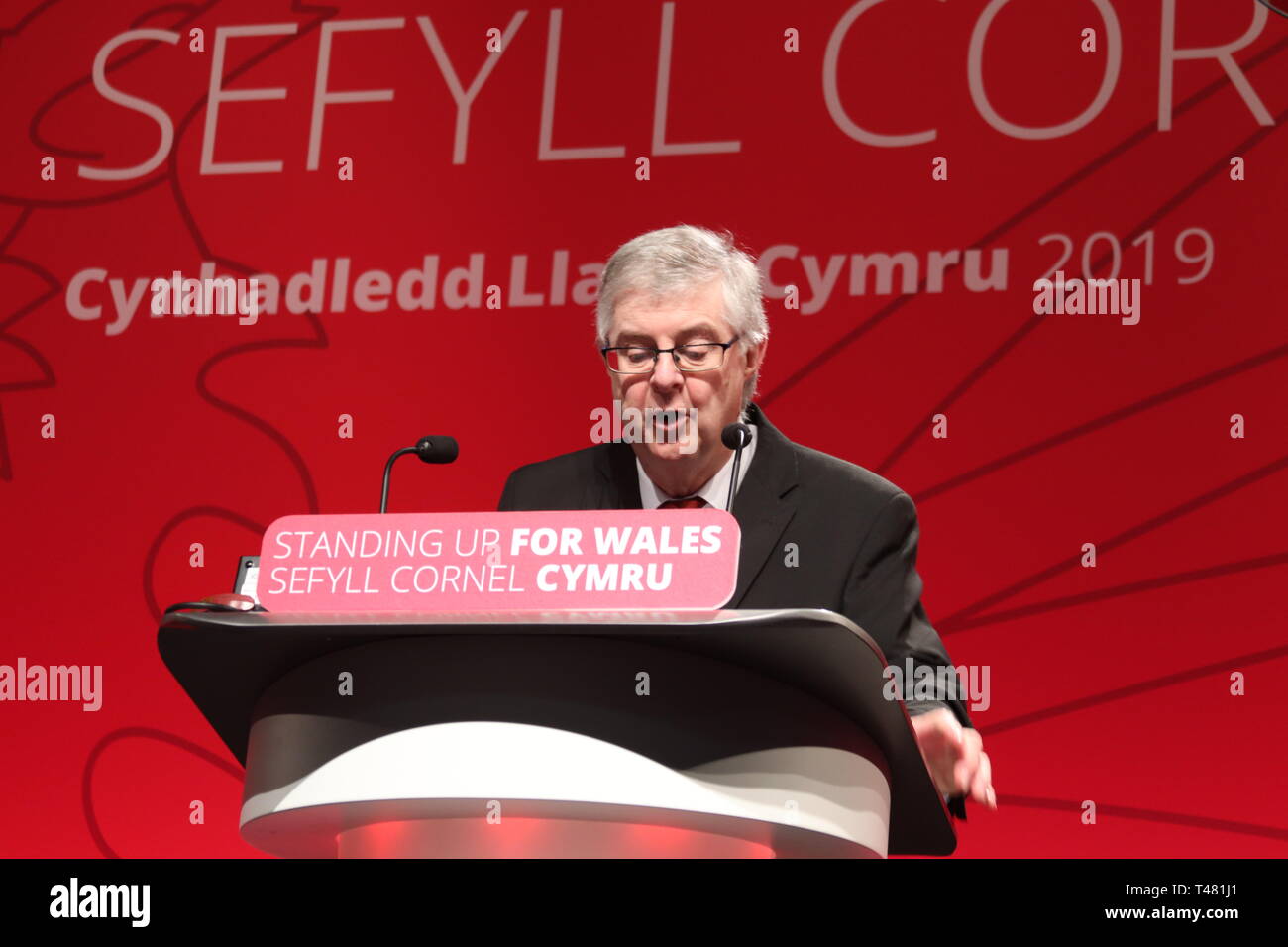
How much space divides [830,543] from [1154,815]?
1.25 m

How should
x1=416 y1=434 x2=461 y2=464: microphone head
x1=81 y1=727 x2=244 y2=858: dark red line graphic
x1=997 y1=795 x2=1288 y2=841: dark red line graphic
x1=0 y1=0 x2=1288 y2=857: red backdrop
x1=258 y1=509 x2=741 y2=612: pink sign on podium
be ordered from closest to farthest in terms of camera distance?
x1=258 y1=509 x2=741 y2=612: pink sign on podium
x1=416 y1=434 x2=461 y2=464: microphone head
x1=997 y1=795 x2=1288 y2=841: dark red line graphic
x1=0 y1=0 x2=1288 y2=857: red backdrop
x1=81 y1=727 x2=244 y2=858: dark red line graphic

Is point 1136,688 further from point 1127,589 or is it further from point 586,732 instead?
point 586,732

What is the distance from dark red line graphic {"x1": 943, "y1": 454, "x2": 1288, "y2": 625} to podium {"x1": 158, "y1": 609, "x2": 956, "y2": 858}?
1725mm

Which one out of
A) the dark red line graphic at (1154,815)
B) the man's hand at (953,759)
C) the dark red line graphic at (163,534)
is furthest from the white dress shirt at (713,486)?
the dark red line graphic at (163,534)

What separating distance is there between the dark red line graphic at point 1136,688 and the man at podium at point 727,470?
99cm

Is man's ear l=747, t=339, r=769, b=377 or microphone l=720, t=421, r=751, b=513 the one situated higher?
man's ear l=747, t=339, r=769, b=377

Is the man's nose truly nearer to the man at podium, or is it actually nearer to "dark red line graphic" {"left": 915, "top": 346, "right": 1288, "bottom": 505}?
the man at podium

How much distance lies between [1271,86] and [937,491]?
1.09 meters

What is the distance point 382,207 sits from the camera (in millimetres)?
3475

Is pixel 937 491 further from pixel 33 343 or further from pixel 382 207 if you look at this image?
pixel 33 343

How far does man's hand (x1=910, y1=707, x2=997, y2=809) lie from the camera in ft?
5.17

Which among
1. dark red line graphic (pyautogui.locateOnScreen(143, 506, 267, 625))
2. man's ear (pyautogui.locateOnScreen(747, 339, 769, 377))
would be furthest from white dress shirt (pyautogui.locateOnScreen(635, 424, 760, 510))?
dark red line graphic (pyautogui.locateOnScreen(143, 506, 267, 625))

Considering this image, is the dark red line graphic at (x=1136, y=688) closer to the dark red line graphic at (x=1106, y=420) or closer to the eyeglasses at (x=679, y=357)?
the dark red line graphic at (x=1106, y=420)
